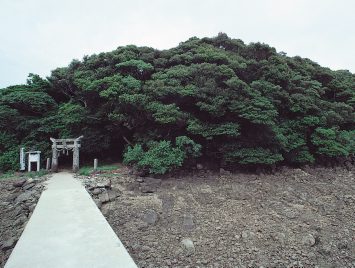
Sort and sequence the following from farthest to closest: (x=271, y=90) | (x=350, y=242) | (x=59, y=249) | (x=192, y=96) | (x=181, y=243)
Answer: (x=271, y=90)
(x=192, y=96)
(x=350, y=242)
(x=181, y=243)
(x=59, y=249)

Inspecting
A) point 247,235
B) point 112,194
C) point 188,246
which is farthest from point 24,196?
point 247,235

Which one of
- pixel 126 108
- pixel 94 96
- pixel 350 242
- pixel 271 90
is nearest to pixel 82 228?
pixel 126 108

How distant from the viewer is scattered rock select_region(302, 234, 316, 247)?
337 inches

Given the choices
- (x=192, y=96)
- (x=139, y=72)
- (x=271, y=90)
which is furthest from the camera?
(x=139, y=72)

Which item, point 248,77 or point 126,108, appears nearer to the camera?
point 126,108

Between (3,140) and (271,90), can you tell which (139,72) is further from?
(3,140)

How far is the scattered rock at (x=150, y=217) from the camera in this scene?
8992mm

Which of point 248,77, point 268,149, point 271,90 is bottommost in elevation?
point 268,149

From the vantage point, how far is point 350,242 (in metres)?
8.88

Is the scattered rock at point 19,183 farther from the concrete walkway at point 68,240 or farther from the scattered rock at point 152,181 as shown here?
the scattered rock at point 152,181

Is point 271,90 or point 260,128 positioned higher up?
point 271,90

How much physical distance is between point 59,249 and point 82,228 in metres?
0.96

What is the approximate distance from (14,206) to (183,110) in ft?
27.9

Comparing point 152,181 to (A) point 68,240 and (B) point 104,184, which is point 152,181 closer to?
(B) point 104,184
